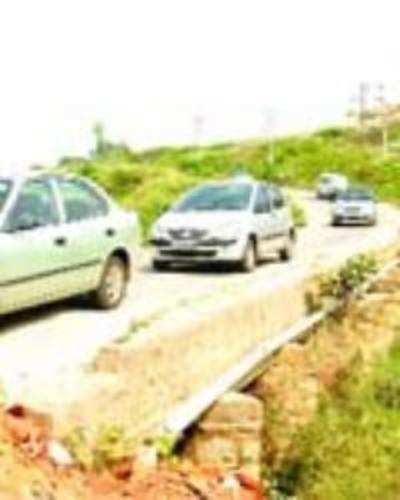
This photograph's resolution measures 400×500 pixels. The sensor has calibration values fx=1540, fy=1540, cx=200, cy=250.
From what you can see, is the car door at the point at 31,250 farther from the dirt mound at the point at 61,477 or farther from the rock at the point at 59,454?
the rock at the point at 59,454

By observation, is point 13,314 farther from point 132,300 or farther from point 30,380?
point 30,380

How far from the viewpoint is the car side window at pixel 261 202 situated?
78.5ft

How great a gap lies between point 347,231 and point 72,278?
33.9 m

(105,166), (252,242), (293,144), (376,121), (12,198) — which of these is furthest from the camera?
(376,121)

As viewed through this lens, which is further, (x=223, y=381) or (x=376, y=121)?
(x=376, y=121)

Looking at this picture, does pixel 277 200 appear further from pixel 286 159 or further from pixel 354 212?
pixel 286 159

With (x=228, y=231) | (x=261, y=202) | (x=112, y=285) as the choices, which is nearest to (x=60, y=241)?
(x=112, y=285)

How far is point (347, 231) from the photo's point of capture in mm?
48594

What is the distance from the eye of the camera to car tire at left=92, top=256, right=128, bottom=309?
16.2 m

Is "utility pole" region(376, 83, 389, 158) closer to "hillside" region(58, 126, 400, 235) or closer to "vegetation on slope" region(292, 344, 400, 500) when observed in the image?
"hillside" region(58, 126, 400, 235)

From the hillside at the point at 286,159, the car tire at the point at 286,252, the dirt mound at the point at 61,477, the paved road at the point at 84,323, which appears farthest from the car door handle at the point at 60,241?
the hillside at the point at 286,159

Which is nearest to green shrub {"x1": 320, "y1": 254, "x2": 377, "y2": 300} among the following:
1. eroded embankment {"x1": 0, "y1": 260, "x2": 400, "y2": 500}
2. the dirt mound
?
eroded embankment {"x1": 0, "y1": 260, "x2": 400, "y2": 500}

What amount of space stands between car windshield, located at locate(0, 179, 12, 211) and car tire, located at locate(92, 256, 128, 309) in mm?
1753

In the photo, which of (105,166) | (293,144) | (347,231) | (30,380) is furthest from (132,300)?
(293,144)
